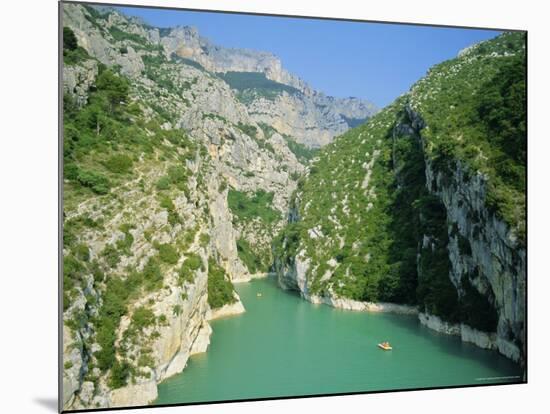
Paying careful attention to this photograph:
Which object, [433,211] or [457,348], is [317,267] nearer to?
[433,211]

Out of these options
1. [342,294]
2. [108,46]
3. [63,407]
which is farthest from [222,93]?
[63,407]

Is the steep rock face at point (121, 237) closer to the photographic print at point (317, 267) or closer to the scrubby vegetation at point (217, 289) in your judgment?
the photographic print at point (317, 267)

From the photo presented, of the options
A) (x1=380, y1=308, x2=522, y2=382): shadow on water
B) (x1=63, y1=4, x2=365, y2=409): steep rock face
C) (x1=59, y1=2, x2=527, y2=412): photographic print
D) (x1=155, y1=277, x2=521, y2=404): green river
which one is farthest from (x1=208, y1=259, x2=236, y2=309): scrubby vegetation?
(x1=380, y1=308, x2=522, y2=382): shadow on water

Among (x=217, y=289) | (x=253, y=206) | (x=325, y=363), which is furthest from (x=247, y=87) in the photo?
(x=325, y=363)

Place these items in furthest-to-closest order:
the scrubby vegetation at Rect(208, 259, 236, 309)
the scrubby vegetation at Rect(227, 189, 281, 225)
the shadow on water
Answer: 1. the scrubby vegetation at Rect(227, 189, 281, 225)
2. the scrubby vegetation at Rect(208, 259, 236, 309)
3. the shadow on water

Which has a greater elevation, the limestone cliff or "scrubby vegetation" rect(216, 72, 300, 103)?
"scrubby vegetation" rect(216, 72, 300, 103)

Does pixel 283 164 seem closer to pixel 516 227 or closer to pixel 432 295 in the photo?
pixel 432 295

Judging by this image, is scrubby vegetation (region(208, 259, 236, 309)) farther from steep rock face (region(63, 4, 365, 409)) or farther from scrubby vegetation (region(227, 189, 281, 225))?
scrubby vegetation (region(227, 189, 281, 225))
